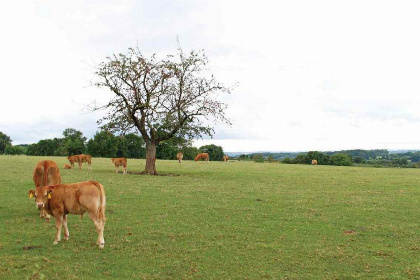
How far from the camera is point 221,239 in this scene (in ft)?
33.7

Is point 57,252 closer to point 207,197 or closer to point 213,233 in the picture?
point 213,233

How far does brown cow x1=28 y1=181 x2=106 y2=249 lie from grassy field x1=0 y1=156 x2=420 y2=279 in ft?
2.06

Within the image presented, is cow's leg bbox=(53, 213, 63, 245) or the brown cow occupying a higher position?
the brown cow

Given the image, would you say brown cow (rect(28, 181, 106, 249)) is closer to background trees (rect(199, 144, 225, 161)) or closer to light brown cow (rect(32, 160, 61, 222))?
light brown cow (rect(32, 160, 61, 222))

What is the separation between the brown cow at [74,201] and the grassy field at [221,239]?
2.06ft

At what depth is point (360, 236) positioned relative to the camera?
10.9 m

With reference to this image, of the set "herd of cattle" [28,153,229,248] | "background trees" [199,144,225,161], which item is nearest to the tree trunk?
"herd of cattle" [28,153,229,248]

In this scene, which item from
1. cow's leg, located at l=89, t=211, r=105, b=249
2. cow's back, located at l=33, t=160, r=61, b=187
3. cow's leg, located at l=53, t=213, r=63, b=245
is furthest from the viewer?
cow's back, located at l=33, t=160, r=61, b=187

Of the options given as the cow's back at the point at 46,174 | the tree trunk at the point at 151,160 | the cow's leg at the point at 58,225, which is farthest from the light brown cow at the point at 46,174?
the tree trunk at the point at 151,160

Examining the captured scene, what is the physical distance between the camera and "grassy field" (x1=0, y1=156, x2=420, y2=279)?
796 centimetres

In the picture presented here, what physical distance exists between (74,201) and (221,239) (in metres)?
4.13

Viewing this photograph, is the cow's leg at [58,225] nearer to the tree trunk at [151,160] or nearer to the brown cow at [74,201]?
the brown cow at [74,201]

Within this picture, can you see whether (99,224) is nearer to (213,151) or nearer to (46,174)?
(46,174)

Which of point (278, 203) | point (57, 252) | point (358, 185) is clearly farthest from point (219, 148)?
point (57, 252)
